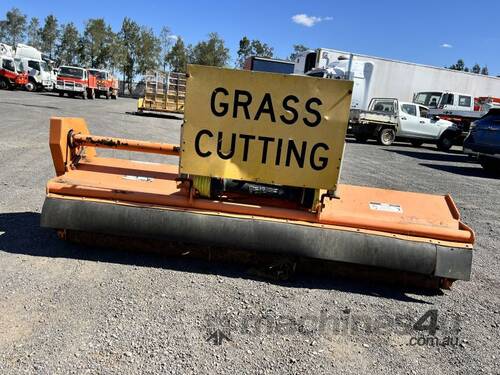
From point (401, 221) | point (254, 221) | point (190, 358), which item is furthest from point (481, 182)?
point (190, 358)

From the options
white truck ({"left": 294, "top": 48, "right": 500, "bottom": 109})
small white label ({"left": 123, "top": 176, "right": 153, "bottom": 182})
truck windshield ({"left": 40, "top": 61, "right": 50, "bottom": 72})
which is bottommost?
small white label ({"left": 123, "top": 176, "right": 153, "bottom": 182})

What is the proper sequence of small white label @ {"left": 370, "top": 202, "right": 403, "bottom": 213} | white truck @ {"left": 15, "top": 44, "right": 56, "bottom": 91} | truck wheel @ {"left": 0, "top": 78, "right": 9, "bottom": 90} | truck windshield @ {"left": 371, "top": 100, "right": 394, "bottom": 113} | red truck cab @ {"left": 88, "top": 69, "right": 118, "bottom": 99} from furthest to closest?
red truck cab @ {"left": 88, "top": 69, "right": 118, "bottom": 99}, white truck @ {"left": 15, "top": 44, "right": 56, "bottom": 91}, truck wheel @ {"left": 0, "top": 78, "right": 9, "bottom": 90}, truck windshield @ {"left": 371, "top": 100, "right": 394, "bottom": 113}, small white label @ {"left": 370, "top": 202, "right": 403, "bottom": 213}

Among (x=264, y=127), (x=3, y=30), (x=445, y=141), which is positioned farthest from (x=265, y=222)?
(x=3, y=30)

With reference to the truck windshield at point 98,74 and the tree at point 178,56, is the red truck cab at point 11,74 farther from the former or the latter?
the tree at point 178,56

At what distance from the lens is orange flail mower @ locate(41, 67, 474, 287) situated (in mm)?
3500

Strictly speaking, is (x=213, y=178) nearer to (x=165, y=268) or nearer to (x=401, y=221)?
(x=165, y=268)

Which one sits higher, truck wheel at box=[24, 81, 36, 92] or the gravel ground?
truck wheel at box=[24, 81, 36, 92]

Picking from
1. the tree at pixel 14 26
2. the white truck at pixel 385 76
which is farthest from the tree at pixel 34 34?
the white truck at pixel 385 76

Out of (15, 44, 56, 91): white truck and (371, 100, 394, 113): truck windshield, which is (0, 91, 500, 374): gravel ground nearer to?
(371, 100, 394, 113): truck windshield

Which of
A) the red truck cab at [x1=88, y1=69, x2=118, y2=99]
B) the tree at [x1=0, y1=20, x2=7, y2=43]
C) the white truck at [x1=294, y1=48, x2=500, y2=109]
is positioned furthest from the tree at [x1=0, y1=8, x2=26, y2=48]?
the white truck at [x1=294, y1=48, x2=500, y2=109]

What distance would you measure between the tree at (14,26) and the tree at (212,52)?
36136mm

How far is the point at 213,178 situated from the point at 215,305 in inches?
44.0

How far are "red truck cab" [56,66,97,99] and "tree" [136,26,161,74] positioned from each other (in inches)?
933

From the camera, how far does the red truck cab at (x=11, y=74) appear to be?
3105cm
